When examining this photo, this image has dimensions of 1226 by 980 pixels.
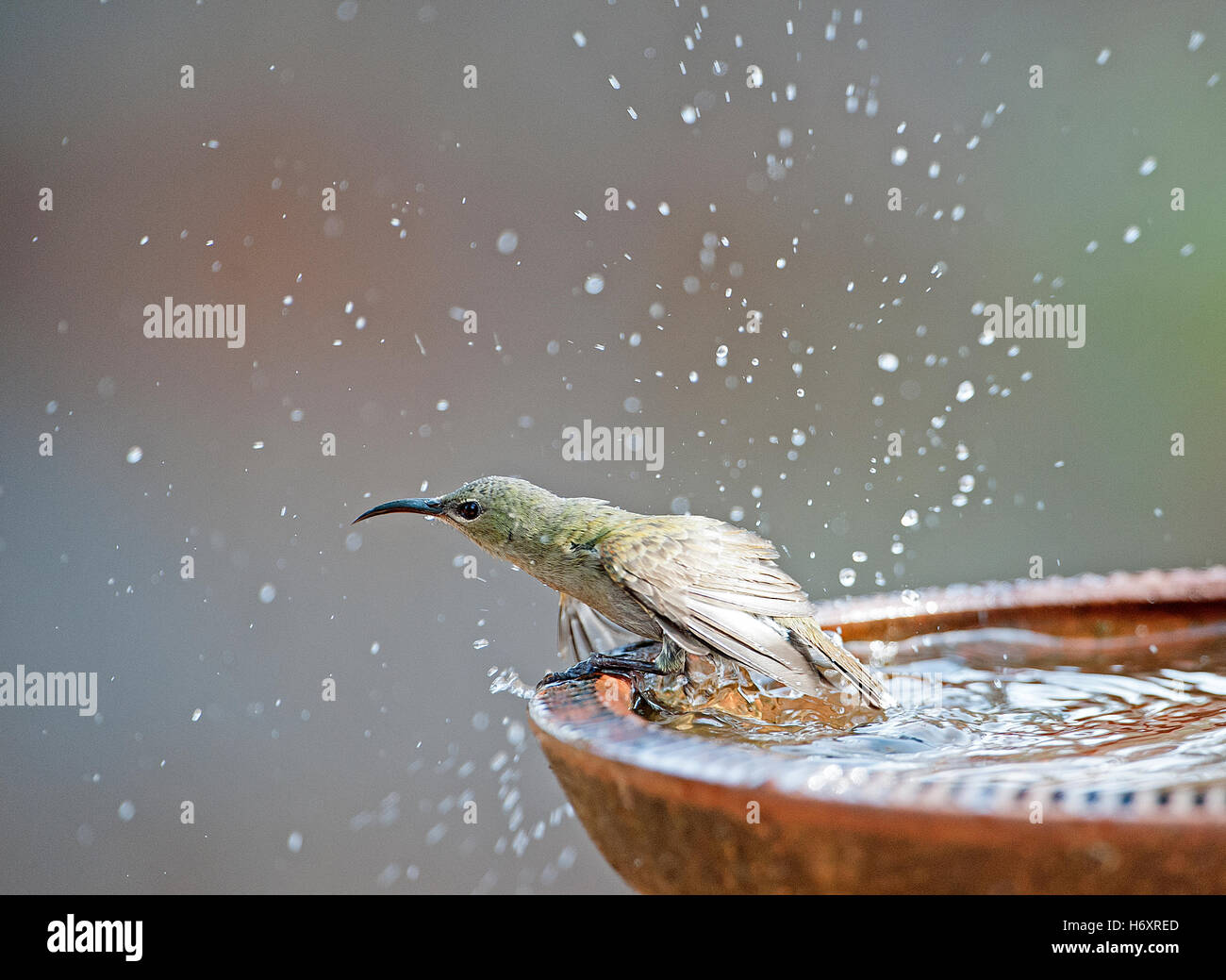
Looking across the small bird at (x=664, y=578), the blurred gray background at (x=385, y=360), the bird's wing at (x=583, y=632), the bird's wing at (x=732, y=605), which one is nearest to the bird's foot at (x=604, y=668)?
the small bird at (x=664, y=578)

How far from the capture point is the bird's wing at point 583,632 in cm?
224

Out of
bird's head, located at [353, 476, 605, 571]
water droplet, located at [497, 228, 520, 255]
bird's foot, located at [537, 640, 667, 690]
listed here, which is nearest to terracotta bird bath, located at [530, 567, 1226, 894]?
bird's foot, located at [537, 640, 667, 690]

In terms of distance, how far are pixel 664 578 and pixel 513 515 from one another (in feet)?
1.34

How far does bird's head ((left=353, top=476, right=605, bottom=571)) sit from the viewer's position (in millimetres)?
1977

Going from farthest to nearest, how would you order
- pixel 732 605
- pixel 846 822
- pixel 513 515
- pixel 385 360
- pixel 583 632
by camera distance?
pixel 385 360 → pixel 583 632 → pixel 513 515 → pixel 732 605 → pixel 846 822

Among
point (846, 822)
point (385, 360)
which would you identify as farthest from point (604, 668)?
point (385, 360)

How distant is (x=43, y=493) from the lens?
157 inches

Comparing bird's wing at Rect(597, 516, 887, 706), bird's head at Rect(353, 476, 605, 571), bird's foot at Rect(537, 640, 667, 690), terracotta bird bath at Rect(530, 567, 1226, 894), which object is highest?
bird's head at Rect(353, 476, 605, 571)

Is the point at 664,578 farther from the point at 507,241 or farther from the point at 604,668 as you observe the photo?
the point at 507,241

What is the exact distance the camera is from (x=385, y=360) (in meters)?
4.15

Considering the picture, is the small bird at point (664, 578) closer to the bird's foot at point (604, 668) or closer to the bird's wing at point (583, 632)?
the bird's foot at point (604, 668)

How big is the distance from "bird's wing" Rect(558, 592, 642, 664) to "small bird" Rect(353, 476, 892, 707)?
24 cm

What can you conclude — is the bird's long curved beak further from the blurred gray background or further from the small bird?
the blurred gray background
